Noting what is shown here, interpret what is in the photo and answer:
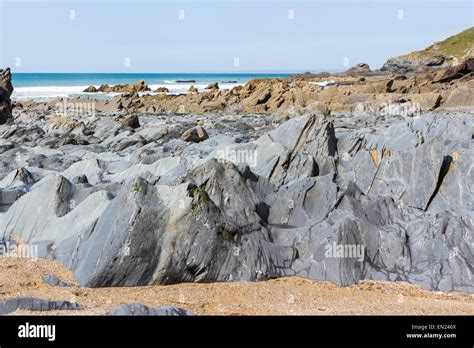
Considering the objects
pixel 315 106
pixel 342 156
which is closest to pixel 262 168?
pixel 342 156

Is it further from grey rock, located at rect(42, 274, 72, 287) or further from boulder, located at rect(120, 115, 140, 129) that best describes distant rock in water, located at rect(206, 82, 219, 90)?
grey rock, located at rect(42, 274, 72, 287)

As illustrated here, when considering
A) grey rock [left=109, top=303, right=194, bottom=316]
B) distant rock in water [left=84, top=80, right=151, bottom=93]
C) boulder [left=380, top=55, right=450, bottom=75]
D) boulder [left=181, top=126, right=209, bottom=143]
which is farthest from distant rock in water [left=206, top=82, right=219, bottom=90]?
grey rock [left=109, top=303, right=194, bottom=316]

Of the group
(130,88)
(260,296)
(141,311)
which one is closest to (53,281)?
(141,311)

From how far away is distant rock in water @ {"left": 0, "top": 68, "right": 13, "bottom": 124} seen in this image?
41.9 metres

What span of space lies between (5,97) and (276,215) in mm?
38223

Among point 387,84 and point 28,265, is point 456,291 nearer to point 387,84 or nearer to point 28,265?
point 28,265

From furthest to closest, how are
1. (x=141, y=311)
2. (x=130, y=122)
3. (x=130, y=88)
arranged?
(x=130, y=88) → (x=130, y=122) → (x=141, y=311)

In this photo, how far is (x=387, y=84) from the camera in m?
60.3

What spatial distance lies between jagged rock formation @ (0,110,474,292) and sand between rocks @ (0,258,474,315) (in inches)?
15.0

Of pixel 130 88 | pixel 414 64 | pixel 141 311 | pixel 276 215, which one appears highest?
pixel 414 64

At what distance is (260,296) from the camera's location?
31.6 feet

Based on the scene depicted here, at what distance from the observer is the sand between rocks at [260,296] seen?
8.62 m

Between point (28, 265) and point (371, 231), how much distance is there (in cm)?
752

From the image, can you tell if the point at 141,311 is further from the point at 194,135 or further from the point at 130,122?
the point at 130,122
